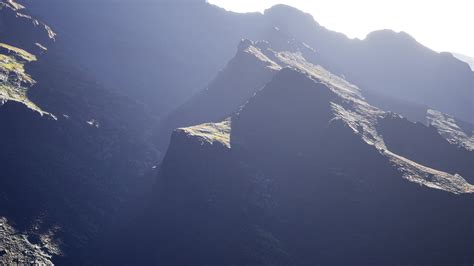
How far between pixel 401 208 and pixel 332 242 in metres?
33.6

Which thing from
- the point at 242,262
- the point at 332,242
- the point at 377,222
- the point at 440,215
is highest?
the point at 440,215

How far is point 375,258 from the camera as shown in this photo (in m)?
187

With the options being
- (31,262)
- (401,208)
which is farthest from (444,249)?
(31,262)

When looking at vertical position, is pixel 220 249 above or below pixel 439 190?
below

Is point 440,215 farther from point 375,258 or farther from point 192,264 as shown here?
point 192,264

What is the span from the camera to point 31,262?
195500 mm

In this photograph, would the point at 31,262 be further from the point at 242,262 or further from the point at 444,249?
the point at 444,249

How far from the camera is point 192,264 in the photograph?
641 ft

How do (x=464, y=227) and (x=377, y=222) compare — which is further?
(x=377, y=222)

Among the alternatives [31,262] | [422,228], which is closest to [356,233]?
[422,228]

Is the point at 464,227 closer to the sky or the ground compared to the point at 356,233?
closer to the sky

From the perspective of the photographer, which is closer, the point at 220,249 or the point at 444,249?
the point at 444,249

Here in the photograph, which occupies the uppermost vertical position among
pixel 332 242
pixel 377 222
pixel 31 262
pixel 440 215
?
pixel 440 215

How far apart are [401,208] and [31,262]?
16197cm
